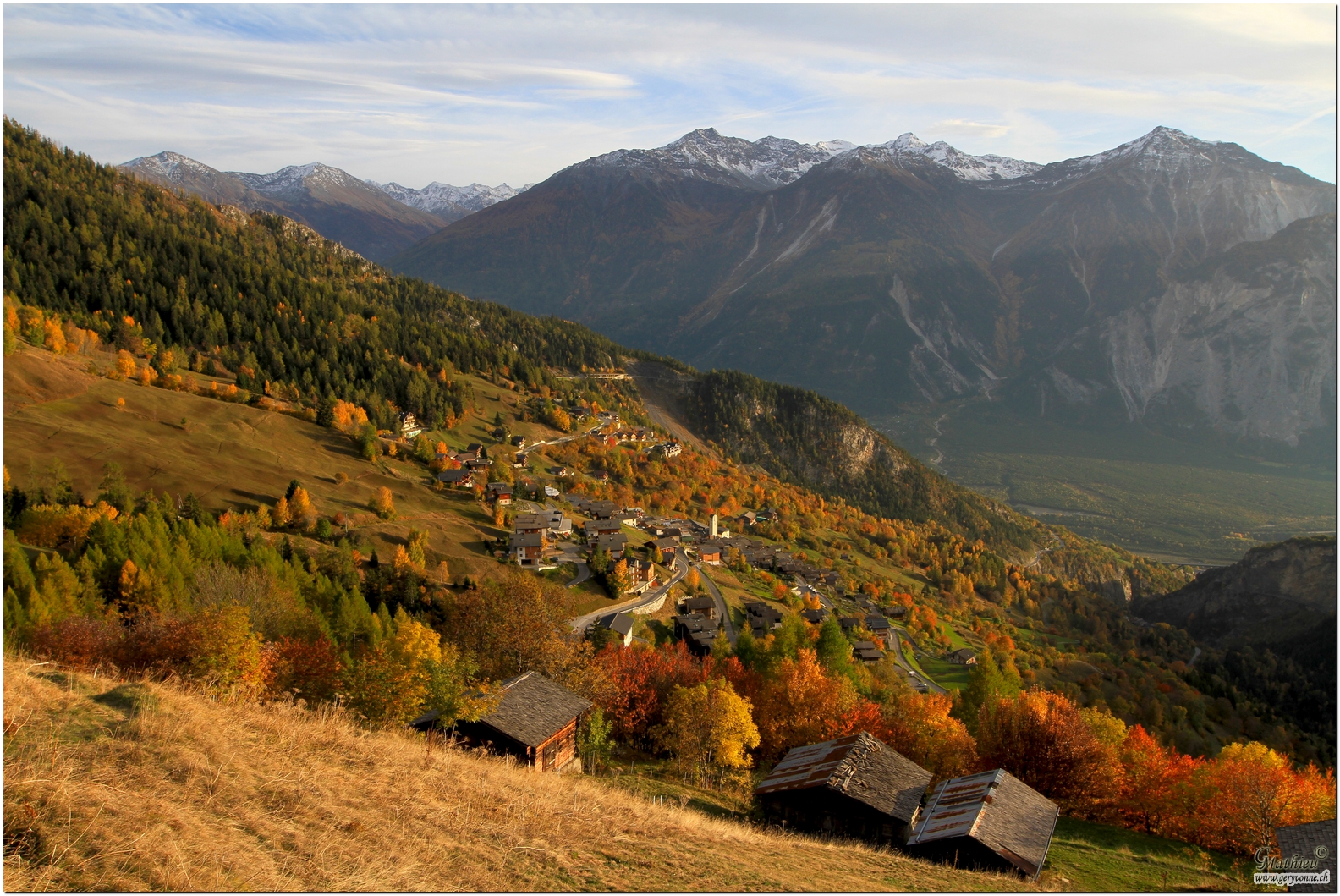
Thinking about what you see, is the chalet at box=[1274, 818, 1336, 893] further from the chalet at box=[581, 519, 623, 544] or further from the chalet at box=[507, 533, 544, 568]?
the chalet at box=[581, 519, 623, 544]

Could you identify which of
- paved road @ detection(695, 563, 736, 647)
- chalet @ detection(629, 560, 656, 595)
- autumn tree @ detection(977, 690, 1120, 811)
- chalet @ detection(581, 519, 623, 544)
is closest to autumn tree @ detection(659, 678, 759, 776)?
autumn tree @ detection(977, 690, 1120, 811)

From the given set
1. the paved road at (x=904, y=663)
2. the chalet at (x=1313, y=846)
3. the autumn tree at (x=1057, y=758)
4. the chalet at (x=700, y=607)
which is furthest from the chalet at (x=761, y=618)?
the chalet at (x=1313, y=846)

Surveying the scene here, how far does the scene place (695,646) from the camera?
71.2 m

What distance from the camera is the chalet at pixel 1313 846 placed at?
2650 centimetres

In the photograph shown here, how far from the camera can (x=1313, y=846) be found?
94.1 feet

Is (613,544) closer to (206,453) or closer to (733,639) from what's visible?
(733,639)

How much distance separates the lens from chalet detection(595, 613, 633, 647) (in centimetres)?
6491

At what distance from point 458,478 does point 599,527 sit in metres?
20.5

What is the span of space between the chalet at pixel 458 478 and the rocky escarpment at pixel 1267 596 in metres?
122

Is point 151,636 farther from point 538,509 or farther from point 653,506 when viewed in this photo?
point 653,506

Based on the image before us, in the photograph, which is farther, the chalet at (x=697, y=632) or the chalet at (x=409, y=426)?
the chalet at (x=409, y=426)

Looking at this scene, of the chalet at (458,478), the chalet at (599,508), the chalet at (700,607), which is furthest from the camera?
the chalet at (599,508)

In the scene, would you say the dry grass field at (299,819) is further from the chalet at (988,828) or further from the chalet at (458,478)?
the chalet at (458,478)

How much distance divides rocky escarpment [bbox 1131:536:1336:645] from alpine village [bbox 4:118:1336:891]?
0.70 m
